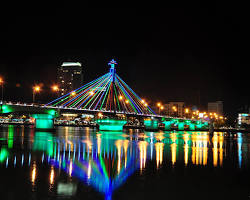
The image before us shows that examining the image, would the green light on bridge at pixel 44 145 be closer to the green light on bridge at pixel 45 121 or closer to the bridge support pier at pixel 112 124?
the green light on bridge at pixel 45 121

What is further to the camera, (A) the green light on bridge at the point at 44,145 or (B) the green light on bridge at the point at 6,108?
(B) the green light on bridge at the point at 6,108

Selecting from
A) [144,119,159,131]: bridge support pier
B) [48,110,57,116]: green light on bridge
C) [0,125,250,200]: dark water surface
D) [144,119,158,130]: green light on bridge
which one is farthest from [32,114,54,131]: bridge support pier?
[0,125,250,200]: dark water surface

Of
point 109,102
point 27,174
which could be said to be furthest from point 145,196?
point 109,102

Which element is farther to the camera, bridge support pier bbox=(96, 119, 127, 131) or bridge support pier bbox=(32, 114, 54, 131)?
bridge support pier bbox=(96, 119, 127, 131)

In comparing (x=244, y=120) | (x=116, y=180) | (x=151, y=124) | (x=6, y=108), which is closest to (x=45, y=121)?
(x=6, y=108)

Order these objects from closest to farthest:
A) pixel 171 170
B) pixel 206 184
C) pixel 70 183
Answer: pixel 70 183
pixel 206 184
pixel 171 170

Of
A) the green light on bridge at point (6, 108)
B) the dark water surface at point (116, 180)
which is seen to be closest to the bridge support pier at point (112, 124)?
the green light on bridge at point (6, 108)

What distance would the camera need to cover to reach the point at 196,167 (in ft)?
57.9

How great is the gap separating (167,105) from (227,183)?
183117 mm

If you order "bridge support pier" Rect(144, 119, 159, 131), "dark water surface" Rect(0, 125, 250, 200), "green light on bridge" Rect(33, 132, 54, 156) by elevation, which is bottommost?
"dark water surface" Rect(0, 125, 250, 200)

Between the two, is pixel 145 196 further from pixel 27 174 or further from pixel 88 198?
pixel 27 174

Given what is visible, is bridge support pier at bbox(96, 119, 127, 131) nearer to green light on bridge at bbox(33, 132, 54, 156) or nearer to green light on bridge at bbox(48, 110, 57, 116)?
green light on bridge at bbox(48, 110, 57, 116)

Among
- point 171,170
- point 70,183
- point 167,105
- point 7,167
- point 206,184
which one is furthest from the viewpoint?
point 167,105

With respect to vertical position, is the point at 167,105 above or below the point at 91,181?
above
